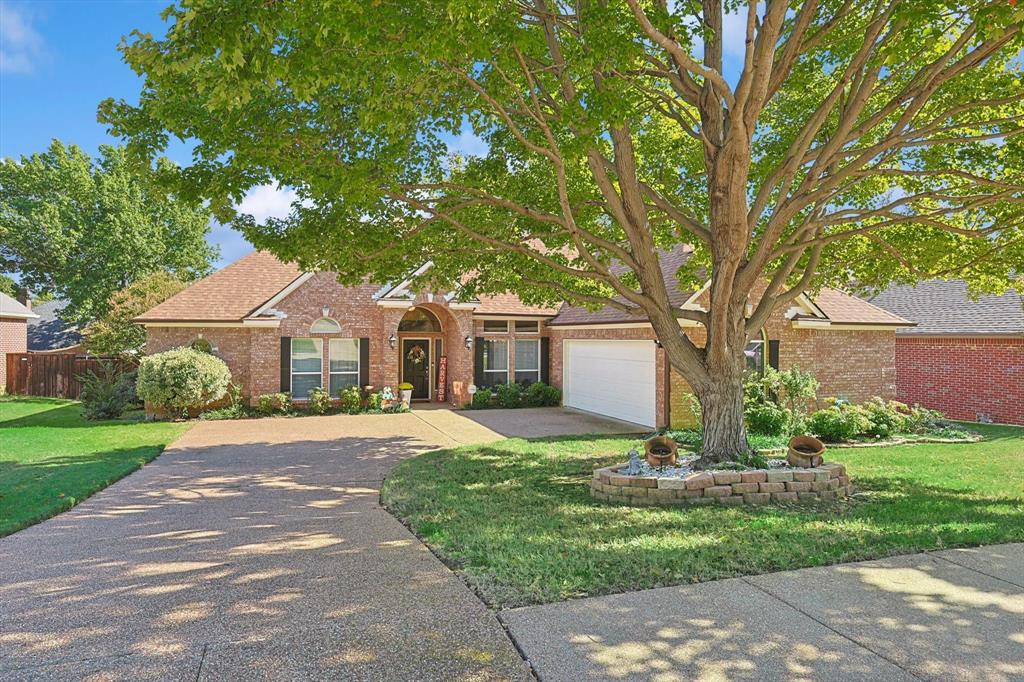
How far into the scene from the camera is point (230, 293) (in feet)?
64.6

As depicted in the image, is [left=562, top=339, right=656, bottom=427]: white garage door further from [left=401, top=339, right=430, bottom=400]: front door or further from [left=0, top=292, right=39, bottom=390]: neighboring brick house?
[left=0, top=292, right=39, bottom=390]: neighboring brick house

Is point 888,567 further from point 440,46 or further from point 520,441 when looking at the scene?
point 520,441

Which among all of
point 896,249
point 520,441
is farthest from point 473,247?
point 896,249

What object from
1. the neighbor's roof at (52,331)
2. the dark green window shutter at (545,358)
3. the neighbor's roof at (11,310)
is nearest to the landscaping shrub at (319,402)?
the dark green window shutter at (545,358)

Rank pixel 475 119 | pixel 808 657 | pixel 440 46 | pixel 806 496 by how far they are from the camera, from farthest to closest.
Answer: pixel 475 119
pixel 806 496
pixel 440 46
pixel 808 657

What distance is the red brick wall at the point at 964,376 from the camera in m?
18.0

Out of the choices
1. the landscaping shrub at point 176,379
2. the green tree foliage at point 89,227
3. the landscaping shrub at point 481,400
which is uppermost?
the green tree foliage at point 89,227

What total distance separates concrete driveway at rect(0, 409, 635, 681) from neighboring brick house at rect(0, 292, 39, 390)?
22.9m

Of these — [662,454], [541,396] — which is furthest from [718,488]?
[541,396]

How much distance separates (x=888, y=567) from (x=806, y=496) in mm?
2909

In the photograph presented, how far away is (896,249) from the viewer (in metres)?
10.9

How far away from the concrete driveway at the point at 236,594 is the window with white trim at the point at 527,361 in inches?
499

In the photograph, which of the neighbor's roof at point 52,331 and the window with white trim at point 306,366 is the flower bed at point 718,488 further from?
the neighbor's roof at point 52,331

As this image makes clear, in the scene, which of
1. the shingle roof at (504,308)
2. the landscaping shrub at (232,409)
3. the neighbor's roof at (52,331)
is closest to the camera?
the landscaping shrub at (232,409)
